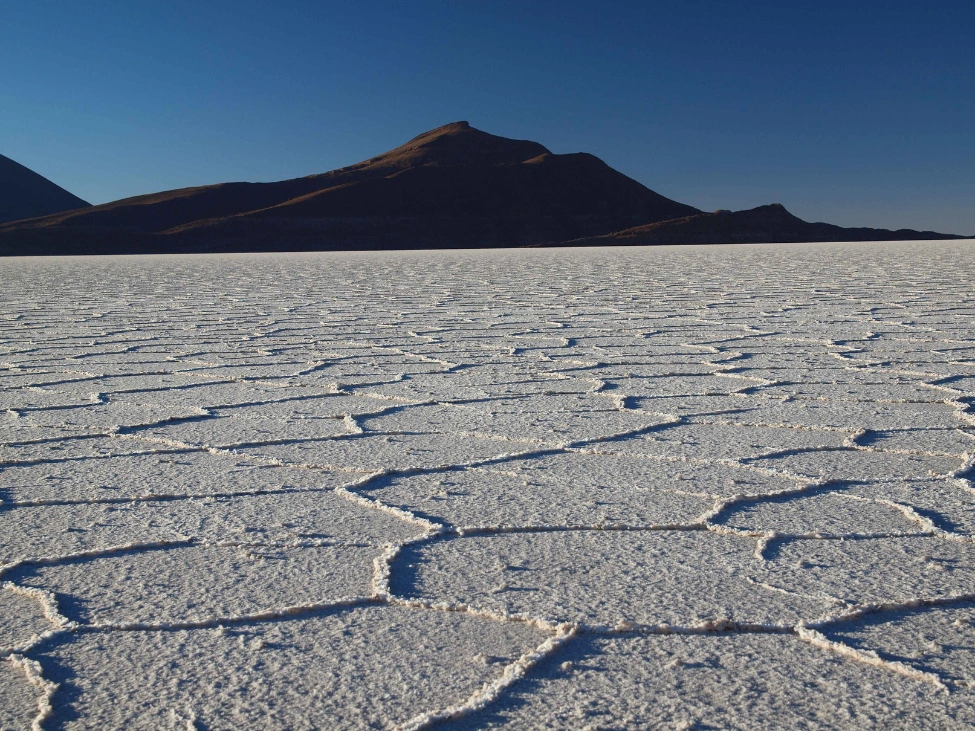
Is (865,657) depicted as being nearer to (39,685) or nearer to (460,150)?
(39,685)

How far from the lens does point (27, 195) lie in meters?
79.4

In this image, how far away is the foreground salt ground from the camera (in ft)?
3.28

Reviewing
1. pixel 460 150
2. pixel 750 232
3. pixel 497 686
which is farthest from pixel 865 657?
pixel 460 150

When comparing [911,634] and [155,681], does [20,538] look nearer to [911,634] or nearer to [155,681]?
[155,681]

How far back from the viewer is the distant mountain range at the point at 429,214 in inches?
1275

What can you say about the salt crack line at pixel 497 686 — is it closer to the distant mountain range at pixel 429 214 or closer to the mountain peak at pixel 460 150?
the distant mountain range at pixel 429 214

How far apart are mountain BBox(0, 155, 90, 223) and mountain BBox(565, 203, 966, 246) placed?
59.6m

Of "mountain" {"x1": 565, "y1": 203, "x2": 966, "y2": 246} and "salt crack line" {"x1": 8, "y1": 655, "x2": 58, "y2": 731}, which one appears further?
"mountain" {"x1": 565, "y1": 203, "x2": 966, "y2": 246}

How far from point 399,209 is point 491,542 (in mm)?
53056

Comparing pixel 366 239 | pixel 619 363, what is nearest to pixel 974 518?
pixel 619 363

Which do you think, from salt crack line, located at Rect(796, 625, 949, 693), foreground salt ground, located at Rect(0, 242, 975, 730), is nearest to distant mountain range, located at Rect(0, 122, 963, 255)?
foreground salt ground, located at Rect(0, 242, 975, 730)

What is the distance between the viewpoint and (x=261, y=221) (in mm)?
45219

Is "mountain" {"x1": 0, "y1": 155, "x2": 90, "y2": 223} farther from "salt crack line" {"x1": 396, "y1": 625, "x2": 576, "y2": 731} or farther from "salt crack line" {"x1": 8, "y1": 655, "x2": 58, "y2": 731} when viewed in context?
"salt crack line" {"x1": 396, "y1": 625, "x2": 576, "y2": 731}

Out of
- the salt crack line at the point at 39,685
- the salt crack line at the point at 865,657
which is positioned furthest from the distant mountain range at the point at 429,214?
the salt crack line at the point at 39,685
